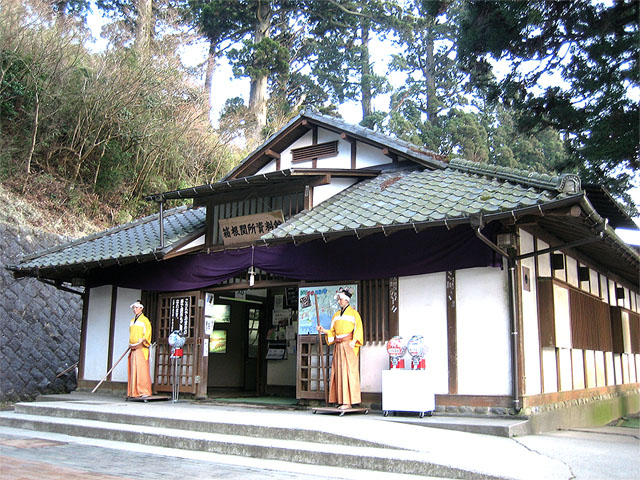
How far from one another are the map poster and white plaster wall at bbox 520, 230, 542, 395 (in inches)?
104

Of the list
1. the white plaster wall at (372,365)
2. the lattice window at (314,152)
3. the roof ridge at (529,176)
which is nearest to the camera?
the roof ridge at (529,176)

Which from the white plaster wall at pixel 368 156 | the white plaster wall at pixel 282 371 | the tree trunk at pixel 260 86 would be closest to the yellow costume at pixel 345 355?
the white plaster wall at pixel 368 156

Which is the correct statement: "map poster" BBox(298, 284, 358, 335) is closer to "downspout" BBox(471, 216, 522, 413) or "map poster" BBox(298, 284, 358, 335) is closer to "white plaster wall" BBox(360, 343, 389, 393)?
"white plaster wall" BBox(360, 343, 389, 393)

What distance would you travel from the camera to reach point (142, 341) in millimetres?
11305

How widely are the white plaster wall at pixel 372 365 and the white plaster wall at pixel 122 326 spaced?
5.17 meters

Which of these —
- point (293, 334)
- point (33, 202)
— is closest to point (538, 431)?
point (293, 334)

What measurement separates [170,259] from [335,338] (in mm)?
4392

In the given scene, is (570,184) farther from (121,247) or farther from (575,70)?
(121,247)

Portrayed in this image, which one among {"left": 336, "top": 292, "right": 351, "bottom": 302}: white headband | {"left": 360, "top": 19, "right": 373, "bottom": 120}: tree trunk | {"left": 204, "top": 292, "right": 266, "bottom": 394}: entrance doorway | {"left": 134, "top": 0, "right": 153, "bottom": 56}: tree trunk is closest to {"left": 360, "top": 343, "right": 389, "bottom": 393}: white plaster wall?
{"left": 336, "top": 292, "right": 351, "bottom": 302}: white headband

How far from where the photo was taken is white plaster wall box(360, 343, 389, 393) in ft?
30.3

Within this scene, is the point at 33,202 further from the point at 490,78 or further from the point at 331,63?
the point at 331,63

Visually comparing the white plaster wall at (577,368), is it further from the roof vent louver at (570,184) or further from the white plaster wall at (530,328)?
the roof vent louver at (570,184)

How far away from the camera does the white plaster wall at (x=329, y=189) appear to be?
424 inches

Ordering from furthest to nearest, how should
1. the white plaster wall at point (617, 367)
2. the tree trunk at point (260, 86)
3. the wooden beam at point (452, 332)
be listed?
the tree trunk at point (260, 86), the white plaster wall at point (617, 367), the wooden beam at point (452, 332)
